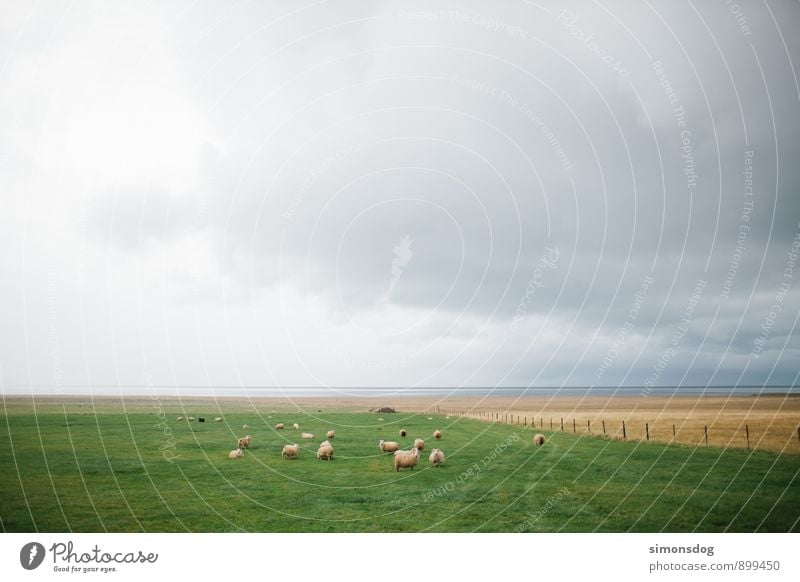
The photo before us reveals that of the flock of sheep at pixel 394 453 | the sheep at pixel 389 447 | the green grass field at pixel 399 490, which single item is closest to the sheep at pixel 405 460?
the flock of sheep at pixel 394 453

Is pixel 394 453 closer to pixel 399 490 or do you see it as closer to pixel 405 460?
pixel 405 460

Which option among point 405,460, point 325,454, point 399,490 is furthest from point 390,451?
point 399,490

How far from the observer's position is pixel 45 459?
23.5 metres

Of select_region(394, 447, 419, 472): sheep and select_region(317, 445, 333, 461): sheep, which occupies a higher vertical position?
select_region(394, 447, 419, 472): sheep

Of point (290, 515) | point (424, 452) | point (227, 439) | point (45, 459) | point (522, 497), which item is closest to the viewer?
point (290, 515)

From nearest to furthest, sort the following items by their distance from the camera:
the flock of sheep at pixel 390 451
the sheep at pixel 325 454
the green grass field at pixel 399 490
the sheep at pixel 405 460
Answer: the green grass field at pixel 399 490, the sheep at pixel 405 460, the flock of sheep at pixel 390 451, the sheep at pixel 325 454

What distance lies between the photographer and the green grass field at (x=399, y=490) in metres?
13.9

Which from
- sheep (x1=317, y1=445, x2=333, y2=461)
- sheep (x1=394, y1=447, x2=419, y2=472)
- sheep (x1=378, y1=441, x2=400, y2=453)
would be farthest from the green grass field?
sheep (x1=378, y1=441, x2=400, y2=453)

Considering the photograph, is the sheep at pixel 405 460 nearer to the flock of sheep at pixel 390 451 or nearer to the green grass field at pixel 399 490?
the flock of sheep at pixel 390 451

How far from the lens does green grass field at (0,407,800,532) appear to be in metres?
13.9

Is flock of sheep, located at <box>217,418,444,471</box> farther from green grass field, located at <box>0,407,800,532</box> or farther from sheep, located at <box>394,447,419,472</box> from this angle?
green grass field, located at <box>0,407,800,532</box>
